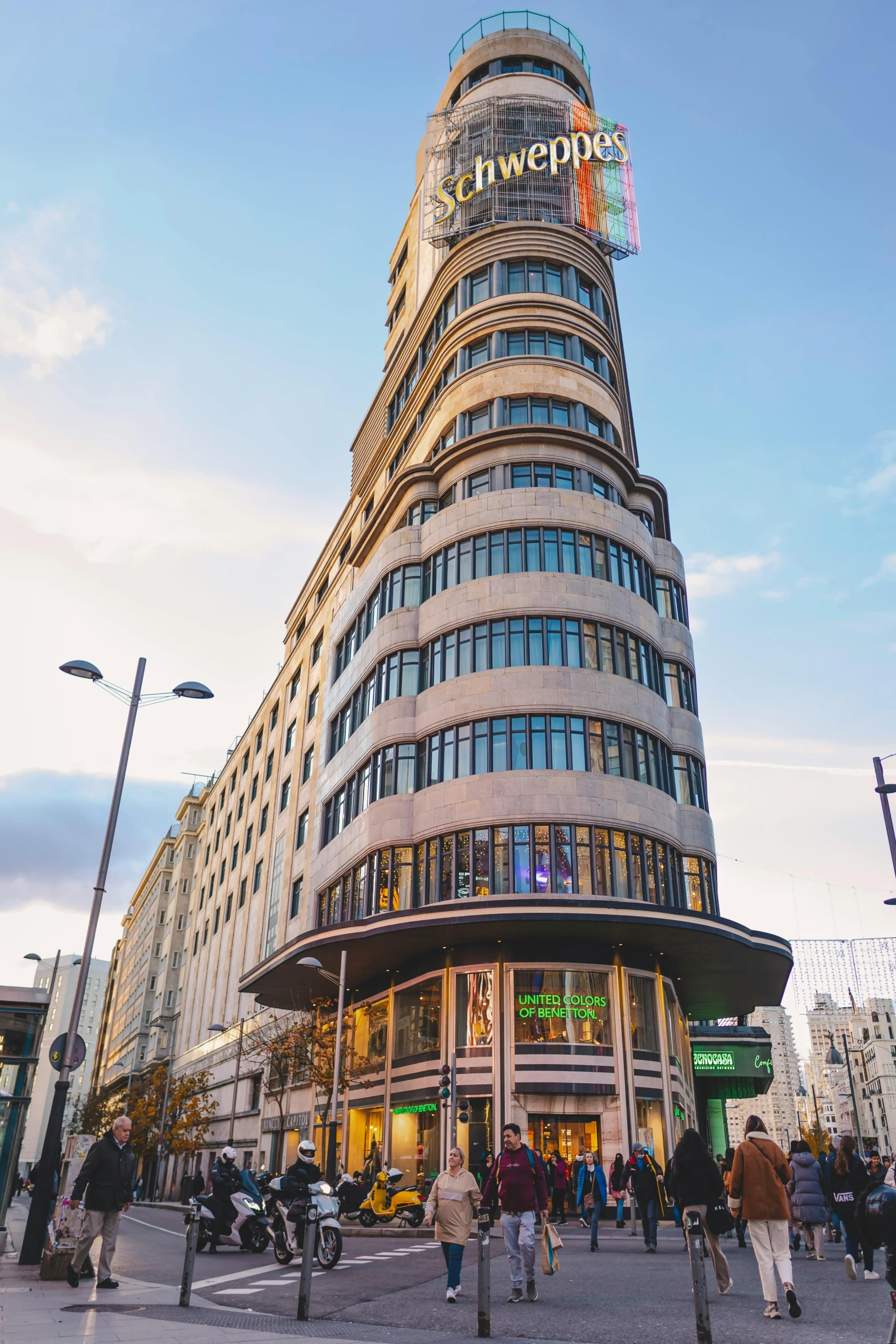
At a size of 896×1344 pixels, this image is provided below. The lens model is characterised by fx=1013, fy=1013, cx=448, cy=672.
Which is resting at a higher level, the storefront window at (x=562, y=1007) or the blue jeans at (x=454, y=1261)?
the storefront window at (x=562, y=1007)

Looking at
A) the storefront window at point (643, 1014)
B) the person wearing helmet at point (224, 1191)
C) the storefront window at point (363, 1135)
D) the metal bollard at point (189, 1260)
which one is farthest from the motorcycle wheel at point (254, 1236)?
the storefront window at point (363, 1135)

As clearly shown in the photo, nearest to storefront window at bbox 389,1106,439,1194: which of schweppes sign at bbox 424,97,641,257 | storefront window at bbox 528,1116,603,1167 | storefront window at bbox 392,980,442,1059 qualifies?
storefront window at bbox 392,980,442,1059

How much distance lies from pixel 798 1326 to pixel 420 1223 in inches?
665

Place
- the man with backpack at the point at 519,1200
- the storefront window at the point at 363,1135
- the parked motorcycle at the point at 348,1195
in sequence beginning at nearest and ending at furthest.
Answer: the man with backpack at the point at 519,1200
the parked motorcycle at the point at 348,1195
the storefront window at the point at 363,1135

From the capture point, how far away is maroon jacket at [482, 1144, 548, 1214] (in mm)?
11453

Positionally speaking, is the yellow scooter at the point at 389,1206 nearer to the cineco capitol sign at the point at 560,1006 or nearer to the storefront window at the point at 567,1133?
the storefront window at the point at 567,1133

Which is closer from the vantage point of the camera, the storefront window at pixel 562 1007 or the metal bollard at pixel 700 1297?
the metal bollard at pixel 700 1297

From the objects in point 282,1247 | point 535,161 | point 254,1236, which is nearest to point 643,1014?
point 254,1236

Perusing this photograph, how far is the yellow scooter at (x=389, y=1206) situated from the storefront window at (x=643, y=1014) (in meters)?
9.35

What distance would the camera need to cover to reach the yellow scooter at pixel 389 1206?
2338 centimetres

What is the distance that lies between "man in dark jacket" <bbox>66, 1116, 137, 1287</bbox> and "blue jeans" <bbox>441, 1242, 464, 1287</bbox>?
4.13 metres

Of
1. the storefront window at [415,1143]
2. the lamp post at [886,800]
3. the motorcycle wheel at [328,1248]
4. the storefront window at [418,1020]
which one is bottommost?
the motorcycle wheel at [328,1248]

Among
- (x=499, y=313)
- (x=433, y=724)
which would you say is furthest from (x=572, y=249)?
(x=433, y=724)

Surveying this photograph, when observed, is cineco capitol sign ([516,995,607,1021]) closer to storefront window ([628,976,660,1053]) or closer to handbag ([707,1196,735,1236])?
storefront window ([628,976,660,1053])
